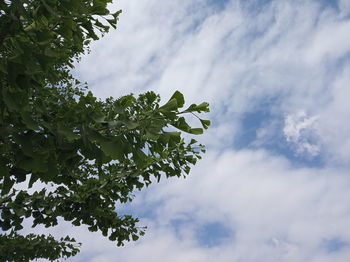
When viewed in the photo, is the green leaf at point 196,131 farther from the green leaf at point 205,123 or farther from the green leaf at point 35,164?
the green leaf at point 35,164

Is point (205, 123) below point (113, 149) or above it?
above

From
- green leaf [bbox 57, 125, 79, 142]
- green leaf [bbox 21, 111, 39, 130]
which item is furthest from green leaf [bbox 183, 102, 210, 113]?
green leaf [bbox 21, 111, 39, 130]

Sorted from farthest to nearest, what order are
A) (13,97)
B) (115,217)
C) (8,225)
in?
(115,217)
(8,225)
(13,97)

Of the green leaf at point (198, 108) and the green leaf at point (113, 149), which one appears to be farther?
the green leaf at point (198, 108)

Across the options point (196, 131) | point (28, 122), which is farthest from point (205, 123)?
point (28, 122)

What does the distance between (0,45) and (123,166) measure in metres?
3.27

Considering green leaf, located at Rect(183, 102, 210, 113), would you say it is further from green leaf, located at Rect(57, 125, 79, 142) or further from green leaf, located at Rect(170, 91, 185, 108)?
green leaf, located at Rect(57, 125, 79, 142)

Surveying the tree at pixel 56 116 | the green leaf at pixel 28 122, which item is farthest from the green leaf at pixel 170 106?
the green leaf at pixel 28 122

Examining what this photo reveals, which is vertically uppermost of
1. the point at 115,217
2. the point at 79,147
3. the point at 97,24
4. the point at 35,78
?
the point at 97,24

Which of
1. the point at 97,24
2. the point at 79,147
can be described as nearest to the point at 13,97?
the point at 79,147

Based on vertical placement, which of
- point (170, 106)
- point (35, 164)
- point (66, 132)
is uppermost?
point (170, 106)

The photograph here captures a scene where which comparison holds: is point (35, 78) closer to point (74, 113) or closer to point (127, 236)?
point (74, 113)

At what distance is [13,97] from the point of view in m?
2.71

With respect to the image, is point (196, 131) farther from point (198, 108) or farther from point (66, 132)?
point (66, 132)
